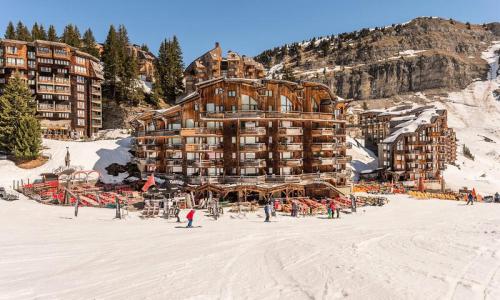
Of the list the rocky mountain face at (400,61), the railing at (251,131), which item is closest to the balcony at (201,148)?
the railing at (251,131)

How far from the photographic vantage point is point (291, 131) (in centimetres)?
4831

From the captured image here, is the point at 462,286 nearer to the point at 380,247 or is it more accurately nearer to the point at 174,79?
the point at 380,247

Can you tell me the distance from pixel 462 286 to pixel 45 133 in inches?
3233

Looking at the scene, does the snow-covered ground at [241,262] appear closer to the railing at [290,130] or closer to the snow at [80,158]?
the railing at [290,130]

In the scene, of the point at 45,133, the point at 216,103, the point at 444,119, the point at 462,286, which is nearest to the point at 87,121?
the point at 45,133

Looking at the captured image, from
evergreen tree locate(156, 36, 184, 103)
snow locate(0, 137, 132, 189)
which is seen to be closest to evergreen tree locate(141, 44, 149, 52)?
evergreen tree locate(156, 36, 184, 103)

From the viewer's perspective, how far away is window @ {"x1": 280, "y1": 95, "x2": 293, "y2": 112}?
4997cm

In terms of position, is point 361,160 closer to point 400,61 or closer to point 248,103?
point 248,103

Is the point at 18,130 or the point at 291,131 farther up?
the point at 18,130

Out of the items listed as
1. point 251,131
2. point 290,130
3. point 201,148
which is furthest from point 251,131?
point 201,148

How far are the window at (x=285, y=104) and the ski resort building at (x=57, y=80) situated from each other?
2013 inches

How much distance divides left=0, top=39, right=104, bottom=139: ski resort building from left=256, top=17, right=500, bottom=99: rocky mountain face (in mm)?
90774

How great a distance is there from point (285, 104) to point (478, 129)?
11724 cm

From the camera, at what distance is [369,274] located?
13.3 meters
